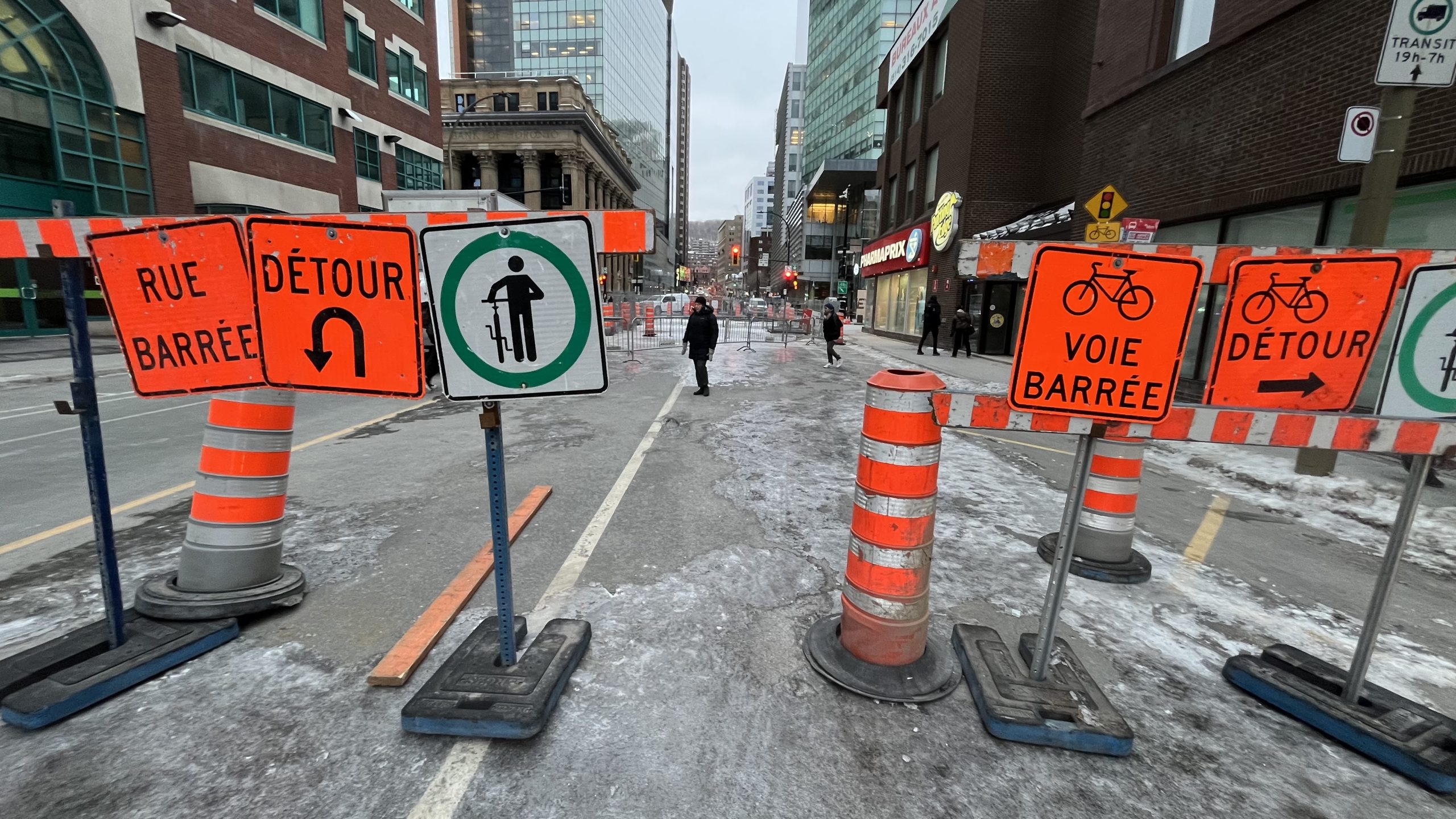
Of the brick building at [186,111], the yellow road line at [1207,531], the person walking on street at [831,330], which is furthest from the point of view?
the person walking on street at [831,330]

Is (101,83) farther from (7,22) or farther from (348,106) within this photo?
(348,106)

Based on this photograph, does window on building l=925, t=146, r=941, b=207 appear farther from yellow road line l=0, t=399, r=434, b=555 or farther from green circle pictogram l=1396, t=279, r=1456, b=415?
yellow road line l=0, t=399, r=434, b=555

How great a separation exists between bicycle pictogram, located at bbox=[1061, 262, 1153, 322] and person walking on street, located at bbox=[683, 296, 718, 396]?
8.85 metres

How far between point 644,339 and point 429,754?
77.0ft

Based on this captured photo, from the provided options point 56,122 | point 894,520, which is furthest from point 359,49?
point 894,520

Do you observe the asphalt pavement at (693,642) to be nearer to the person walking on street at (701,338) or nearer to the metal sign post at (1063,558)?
the metal sign post at (1063,558)

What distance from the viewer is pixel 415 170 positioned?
109ft

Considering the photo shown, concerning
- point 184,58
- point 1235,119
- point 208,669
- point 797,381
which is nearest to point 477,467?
point 208,669

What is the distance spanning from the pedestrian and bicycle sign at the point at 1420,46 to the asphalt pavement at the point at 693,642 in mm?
4029

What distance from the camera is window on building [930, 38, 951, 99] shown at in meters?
25.0

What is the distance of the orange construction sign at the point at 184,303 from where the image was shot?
9.14 feet

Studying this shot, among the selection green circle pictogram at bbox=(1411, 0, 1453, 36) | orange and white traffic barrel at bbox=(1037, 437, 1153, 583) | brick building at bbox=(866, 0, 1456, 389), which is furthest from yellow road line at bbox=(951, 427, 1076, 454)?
green circle pictogram at bbox=(1411, 0, 1453, 36)

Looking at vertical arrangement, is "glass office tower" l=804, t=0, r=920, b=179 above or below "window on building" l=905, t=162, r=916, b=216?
above

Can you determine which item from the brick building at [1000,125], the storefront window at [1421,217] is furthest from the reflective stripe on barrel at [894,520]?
the brick building at [1000,125]
